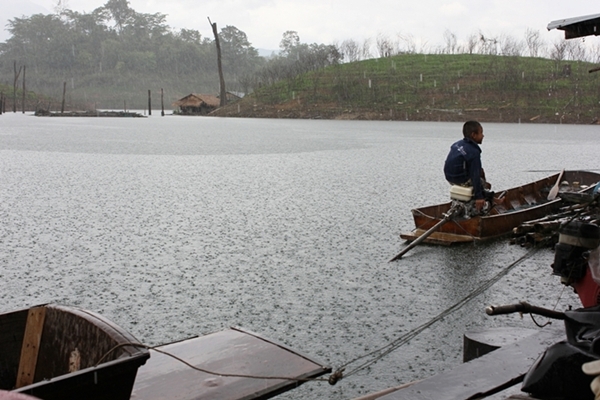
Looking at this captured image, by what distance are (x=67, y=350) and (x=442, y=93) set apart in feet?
194

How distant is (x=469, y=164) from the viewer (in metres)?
9.39

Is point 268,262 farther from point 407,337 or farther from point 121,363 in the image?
point 121,363

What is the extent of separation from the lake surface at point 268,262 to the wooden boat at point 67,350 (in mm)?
1763

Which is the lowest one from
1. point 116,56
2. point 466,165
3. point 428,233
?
point 428,233

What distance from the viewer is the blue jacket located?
9336 mm

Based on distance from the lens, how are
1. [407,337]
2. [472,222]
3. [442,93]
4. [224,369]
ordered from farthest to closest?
[442,93]
[472,222]
[407,337]
[224,369]

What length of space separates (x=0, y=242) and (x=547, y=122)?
48.9 meters

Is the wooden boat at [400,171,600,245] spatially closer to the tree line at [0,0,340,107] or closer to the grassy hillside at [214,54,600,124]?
the grassy hillside at [214,54,600,124]

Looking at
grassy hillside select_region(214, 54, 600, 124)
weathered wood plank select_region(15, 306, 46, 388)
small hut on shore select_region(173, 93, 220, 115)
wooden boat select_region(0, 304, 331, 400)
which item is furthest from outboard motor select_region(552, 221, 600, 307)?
small hut on shore select_region(173, 93, 220, 115)

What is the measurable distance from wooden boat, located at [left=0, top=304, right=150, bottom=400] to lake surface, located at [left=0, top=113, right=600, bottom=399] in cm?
176

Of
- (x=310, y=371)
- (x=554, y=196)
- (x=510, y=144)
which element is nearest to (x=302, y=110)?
(x=510, y=144)

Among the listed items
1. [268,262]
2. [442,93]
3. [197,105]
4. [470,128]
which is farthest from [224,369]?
[197,105]

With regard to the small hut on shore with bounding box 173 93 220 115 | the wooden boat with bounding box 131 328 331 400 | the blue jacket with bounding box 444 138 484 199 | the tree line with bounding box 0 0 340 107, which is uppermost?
the tree line with bounding box 0 0 340 107

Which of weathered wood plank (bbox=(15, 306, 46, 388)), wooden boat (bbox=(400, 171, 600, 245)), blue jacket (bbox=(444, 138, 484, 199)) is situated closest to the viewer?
weathered wood plank (bbox=(15, 306, 46, 388))
